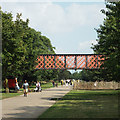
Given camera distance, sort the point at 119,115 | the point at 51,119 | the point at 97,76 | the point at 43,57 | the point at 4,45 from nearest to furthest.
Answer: the point at 51,119 → the point at 119,115 → the point at 4,45 → the point at 97,76 → the point at 43,57

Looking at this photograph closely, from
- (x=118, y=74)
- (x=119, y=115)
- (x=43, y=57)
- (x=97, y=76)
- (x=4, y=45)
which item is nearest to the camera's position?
(x=119, y=115)

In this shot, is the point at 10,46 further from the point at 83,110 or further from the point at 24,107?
the point at 83,110

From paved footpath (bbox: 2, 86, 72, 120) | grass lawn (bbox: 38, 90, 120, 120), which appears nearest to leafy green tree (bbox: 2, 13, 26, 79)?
paved footpath (bbox: 2, 86, 72, 120)

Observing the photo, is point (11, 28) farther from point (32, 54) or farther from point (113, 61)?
point (113, 61)

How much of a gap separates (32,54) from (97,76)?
666 inches

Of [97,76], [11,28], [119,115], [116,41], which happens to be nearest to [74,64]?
[97,76]

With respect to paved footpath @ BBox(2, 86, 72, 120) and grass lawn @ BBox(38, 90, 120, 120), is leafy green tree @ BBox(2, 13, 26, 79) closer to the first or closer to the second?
paved footpath @ BBox(2, 86, 72, 120)

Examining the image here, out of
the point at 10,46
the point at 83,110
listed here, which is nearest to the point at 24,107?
the point at 83,110

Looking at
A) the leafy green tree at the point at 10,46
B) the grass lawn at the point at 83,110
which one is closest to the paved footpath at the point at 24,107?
the grass lawn at the point at 83,110

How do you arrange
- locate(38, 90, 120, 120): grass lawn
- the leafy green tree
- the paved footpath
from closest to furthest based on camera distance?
locate(38, 90, 120, 120): grass lawn → the paved footpath → the leafy green tree

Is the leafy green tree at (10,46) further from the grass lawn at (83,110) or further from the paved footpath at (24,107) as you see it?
the grass lawn at (83,110)

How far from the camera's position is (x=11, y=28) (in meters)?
37.7

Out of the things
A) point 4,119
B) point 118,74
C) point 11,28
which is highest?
point 11,28

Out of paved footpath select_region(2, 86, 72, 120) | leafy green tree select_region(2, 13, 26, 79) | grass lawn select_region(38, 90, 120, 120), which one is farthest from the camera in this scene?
leafy green tree select_region(2, 13, 26, 79)
